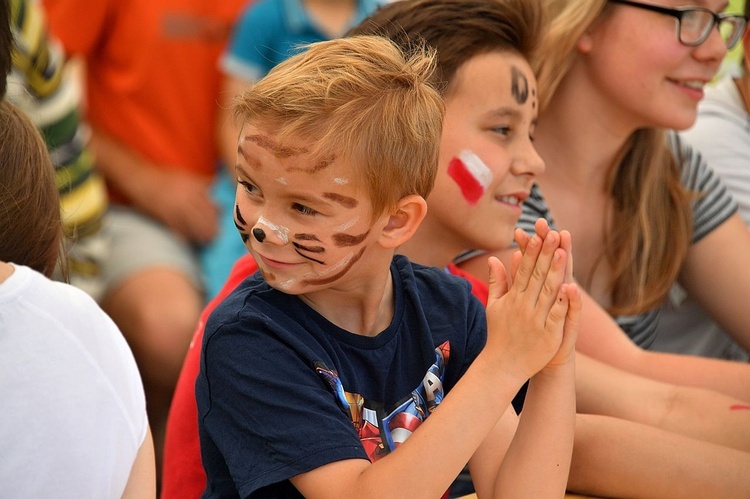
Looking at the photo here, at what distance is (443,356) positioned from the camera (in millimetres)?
1315

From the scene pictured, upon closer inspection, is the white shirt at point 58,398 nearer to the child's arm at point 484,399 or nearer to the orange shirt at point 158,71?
the child's arm at point 484,399

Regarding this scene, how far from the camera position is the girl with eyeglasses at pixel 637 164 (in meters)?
2.03

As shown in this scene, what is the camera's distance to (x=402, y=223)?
125 cm

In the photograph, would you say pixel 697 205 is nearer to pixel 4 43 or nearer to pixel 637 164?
pixel 637 164

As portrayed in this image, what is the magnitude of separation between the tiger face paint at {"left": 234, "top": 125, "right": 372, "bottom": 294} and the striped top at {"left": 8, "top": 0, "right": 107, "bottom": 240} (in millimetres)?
1086

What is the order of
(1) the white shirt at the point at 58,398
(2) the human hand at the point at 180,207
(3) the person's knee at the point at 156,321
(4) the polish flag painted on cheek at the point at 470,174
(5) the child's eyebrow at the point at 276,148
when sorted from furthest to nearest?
1. (2) the human hand at the point at 180,207
2. (3) the person's knee at the point at 156,321
3. (4) the polish flag painted on cheek at the point at 470,174
4. (5) the child's eyebrow at the point at 276,148
5. (1) the white shirt at the point at 58,398

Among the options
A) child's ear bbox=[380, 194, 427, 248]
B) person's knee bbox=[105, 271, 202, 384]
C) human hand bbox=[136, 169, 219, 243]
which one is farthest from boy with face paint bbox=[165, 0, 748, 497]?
human hand bbox=[136, 169, 219, 243]

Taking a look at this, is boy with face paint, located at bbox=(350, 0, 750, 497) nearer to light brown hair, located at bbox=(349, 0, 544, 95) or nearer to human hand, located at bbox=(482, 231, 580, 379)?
light brown hair, located at bbox=(349, 0, 544, 95)

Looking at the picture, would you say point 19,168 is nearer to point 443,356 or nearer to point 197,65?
point 443,356

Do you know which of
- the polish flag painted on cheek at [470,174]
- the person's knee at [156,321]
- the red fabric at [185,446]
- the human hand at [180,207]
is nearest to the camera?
the red fabric at [185,446]

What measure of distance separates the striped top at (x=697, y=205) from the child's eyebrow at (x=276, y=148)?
963mm

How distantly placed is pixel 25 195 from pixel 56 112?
1.13 meters

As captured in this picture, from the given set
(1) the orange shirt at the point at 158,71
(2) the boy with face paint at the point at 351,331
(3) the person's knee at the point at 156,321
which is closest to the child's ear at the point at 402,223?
(2) the boy with face paint at the point at 351,331

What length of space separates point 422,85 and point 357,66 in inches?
3.9
